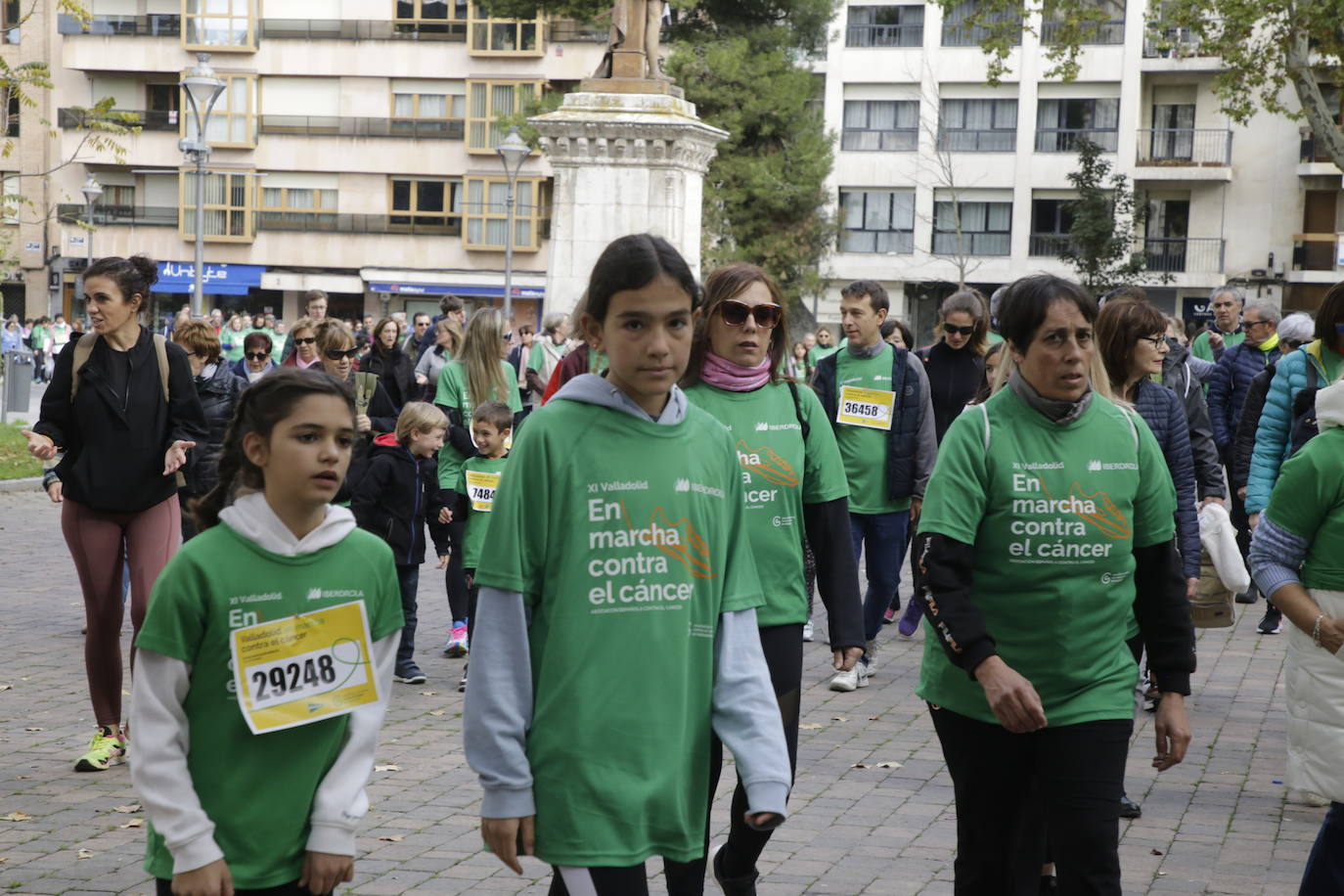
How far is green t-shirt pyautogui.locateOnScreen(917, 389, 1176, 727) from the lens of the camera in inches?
167

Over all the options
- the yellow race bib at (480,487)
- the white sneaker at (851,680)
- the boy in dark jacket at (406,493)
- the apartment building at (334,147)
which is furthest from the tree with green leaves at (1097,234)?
the boy in dark jacket at (406,493)

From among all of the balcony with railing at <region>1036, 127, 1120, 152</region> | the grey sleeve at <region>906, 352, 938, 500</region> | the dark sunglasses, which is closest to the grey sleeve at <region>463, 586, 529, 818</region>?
the dark sunglasses

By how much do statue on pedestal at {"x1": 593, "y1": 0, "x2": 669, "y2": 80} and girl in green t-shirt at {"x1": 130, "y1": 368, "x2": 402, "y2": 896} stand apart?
57.6 ft

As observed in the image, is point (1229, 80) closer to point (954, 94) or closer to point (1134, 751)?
point (1134, 751)

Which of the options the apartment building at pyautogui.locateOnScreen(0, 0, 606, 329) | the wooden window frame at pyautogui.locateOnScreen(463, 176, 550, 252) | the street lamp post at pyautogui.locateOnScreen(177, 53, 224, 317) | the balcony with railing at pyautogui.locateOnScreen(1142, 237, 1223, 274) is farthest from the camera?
the apartment building at pyautogui.locateOnScreen(0, 0, 606, 329)

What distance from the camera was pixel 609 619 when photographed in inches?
134

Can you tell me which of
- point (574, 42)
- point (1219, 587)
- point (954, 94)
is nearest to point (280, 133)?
point (574, 42)

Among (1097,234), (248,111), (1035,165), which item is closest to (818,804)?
(1097,234)

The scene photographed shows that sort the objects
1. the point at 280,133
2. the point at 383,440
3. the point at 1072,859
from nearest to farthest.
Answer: the point at 1072,859
the point at 383,440
the point at 280,133

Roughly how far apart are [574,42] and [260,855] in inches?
2290

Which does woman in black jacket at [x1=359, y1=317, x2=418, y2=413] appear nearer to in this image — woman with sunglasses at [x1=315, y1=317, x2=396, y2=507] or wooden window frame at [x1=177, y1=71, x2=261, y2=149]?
woman with sunglasses at [x1=315, y1=317, x2=396, y2=507]

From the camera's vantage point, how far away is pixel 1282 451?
8.35 meters

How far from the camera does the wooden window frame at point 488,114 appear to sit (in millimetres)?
60250

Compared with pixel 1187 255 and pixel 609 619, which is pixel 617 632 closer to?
pixel 609 619
